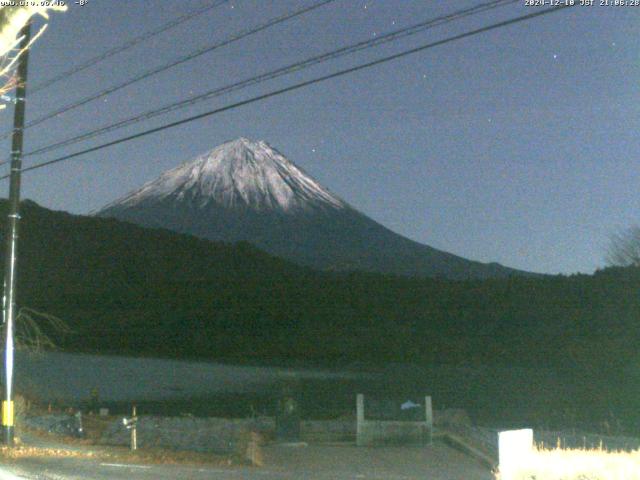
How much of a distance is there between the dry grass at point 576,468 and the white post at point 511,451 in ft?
0.06

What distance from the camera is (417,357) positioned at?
58719 mm

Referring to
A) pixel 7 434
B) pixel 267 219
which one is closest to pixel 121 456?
pixel 7 434

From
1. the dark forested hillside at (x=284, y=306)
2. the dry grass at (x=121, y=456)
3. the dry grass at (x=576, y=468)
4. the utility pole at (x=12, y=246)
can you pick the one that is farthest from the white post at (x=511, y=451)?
the dark forested hillside at (x=284, y=306)

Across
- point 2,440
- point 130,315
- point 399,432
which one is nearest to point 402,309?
point 130,315

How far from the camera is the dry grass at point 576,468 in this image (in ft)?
28.8

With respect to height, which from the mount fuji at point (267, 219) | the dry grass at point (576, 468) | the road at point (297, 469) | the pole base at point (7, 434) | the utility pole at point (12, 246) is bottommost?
the road at point (297, 469)

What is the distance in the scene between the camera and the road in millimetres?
12070

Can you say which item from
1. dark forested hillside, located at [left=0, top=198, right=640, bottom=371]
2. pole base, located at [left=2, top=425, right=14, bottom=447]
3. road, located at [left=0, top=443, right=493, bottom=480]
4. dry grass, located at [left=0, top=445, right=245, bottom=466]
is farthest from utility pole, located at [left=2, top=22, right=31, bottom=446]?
dark forested hillside, located at [left=0, top=198, right=640, bottom=371]

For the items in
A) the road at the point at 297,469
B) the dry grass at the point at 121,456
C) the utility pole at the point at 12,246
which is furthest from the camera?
the utility pole at the point at 12,246

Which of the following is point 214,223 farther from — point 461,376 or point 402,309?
point 461,376

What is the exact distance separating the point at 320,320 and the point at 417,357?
1315cm

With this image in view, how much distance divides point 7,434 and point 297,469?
199 inches

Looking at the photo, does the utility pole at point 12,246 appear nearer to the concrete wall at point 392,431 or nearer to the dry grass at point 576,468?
the concrete wall at point 392,431

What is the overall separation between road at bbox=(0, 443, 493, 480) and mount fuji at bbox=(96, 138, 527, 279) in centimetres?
13141
